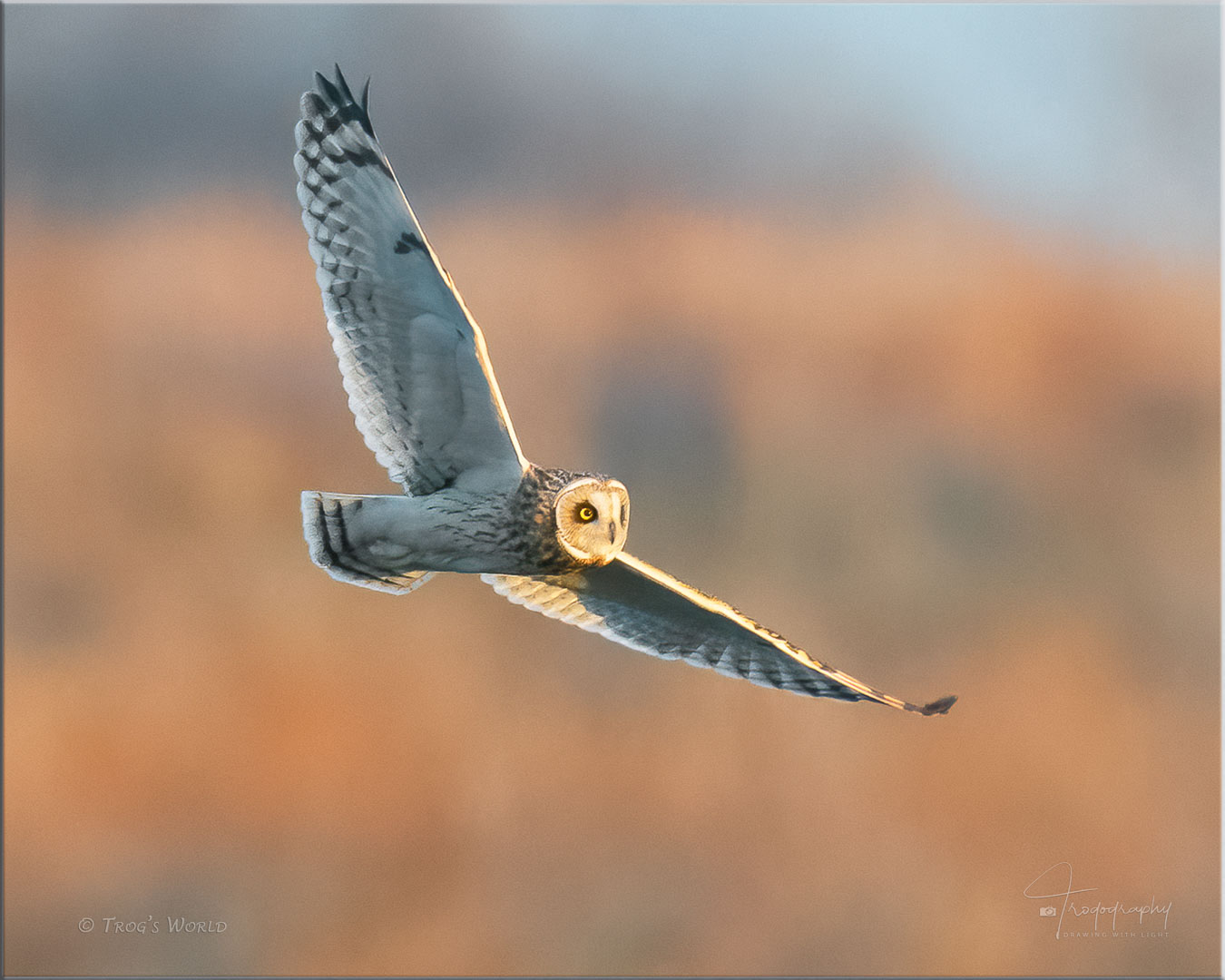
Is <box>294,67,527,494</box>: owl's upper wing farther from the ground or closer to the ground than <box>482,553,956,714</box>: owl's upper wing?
farther from the ground

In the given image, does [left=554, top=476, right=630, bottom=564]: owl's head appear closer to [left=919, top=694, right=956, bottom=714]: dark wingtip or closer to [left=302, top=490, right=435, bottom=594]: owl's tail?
[left=302, top=490, right=435, bottom=594]: owl's tail

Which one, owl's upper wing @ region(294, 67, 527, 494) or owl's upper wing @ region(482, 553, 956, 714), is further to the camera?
owl's upper wing @ region(482, 553, 956, 714)

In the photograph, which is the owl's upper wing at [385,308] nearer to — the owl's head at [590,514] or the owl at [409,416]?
the owl at [409,416]

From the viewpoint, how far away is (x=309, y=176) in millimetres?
2188

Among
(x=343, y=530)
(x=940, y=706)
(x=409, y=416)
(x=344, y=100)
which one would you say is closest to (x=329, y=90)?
(x=344, y=100)

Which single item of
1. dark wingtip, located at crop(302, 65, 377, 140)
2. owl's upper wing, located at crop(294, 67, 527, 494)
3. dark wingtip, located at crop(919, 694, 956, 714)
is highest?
dark wingtip, located at crop(302, 65, 377, 140)

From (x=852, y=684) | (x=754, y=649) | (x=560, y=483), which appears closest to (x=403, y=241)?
(x=560, y=483)

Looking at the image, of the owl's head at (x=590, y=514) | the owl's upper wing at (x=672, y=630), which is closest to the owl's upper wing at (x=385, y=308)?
the owl's head at (x=590, y=514)

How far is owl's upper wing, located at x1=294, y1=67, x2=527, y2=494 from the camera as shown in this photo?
2.16 m

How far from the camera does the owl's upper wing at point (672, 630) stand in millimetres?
2508

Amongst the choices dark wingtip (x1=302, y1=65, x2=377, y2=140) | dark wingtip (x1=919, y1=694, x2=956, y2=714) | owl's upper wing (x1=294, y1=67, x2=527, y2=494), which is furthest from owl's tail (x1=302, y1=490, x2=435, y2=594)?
dark wingtip (x1=919, y1=694, x2=956, y2=714)

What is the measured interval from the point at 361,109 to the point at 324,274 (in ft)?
1.03

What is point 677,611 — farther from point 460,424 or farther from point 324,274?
point 324,274

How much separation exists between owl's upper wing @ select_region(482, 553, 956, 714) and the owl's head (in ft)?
1.22
